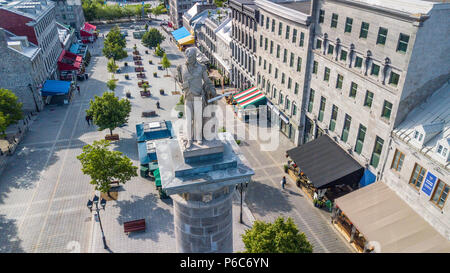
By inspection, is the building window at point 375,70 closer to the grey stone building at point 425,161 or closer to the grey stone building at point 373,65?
the grey stone building at point 373,65

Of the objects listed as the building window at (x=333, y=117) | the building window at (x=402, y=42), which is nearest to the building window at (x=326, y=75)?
the building window at (x=333, y=117)

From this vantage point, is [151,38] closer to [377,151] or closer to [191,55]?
[377,151]

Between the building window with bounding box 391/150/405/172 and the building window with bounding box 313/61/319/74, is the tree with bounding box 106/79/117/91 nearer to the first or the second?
the building window with bounding box 313/61/319/74

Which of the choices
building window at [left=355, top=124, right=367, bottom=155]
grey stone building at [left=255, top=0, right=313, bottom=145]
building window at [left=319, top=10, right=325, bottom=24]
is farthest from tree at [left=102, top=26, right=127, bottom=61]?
building window at [left=355, top=124, right=367, bottom=155]

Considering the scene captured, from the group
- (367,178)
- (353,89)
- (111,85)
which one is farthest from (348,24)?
(111,85)

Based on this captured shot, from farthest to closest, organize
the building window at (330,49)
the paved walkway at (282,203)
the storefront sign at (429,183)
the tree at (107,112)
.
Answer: the tree at (107,112), the building window at (330,49), the paved walkway at (282,203), the storefront sign at (429,183)
